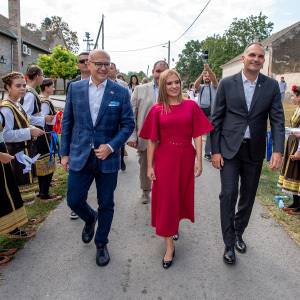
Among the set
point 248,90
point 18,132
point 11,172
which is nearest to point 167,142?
point 248,90

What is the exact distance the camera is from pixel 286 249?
3.55 metres

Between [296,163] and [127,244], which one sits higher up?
[296,163]

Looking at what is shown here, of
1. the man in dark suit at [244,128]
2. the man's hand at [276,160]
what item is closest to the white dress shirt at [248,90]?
the man in dark suit at [244,128]

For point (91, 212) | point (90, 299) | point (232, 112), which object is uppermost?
point (232, 112)

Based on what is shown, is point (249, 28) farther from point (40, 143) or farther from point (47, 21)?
point (40, 143)

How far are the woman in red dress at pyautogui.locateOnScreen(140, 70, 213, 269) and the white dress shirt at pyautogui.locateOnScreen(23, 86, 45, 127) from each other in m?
2.27

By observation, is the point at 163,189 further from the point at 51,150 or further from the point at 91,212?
the point at 51,150

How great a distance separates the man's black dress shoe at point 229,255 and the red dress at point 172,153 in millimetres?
601

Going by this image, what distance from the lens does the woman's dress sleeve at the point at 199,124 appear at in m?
3.27

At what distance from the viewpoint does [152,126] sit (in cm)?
328

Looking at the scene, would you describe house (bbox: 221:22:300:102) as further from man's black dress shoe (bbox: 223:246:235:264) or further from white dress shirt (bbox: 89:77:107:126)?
white dress shirt (bbox: 89:77:107:126)

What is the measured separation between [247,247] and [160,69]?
2730 millimetres

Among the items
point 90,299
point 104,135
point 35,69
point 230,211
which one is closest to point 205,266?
point 230,211

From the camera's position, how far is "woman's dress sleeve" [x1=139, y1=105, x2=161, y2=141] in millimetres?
3254
